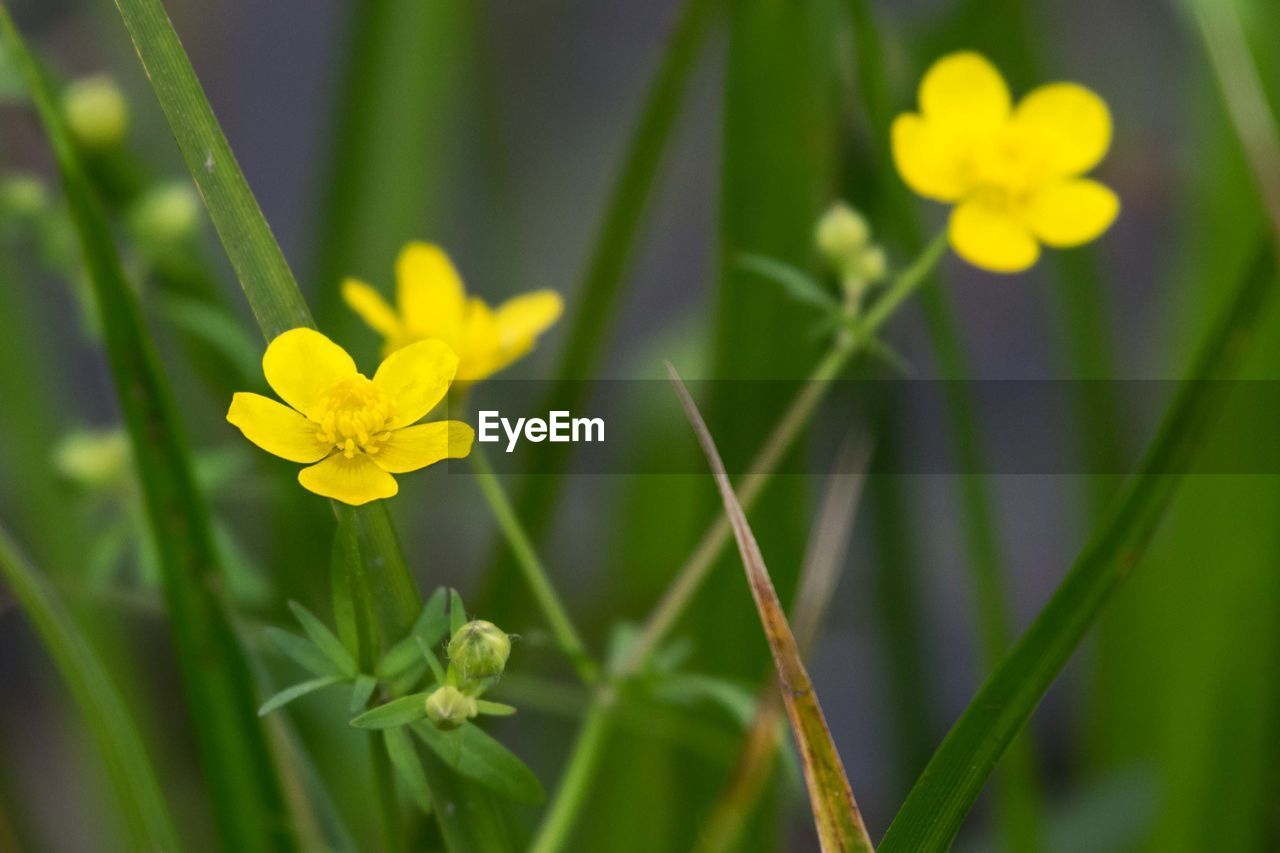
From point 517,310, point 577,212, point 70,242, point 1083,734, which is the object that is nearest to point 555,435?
point 517,310

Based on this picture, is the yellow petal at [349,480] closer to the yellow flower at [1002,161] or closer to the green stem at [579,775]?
the green stem at [579,775]

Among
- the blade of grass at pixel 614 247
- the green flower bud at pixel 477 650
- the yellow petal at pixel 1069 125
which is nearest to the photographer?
the green flower bud at pixel 477 650

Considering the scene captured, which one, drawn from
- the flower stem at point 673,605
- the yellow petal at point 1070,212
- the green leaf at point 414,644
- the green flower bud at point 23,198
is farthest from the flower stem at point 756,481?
the green flower bud at point 23,198

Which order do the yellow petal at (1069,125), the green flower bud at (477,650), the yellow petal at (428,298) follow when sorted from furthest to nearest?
the yellow petal at (1069,125) < the yellow petal at (428,298) < the green flower bud at (477,650)

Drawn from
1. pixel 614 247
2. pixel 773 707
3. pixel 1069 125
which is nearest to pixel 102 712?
pixel 773 707

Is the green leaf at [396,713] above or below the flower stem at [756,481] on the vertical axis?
below

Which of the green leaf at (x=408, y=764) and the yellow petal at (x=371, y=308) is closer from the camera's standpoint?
the green leaf at (x=408, y=764)

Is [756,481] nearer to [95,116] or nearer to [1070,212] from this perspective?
[1070,212]
